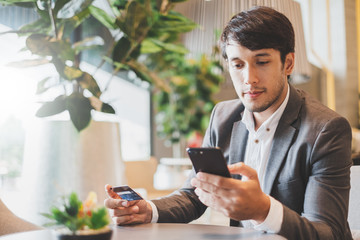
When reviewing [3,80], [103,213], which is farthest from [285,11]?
[3,80]

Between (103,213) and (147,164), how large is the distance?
3189mm

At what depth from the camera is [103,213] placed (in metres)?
0.86

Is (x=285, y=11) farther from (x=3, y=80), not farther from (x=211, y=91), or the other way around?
(x=211, y=91)

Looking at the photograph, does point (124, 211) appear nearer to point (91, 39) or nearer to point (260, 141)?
point (260, 141)

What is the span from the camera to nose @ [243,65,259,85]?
1.38 meters

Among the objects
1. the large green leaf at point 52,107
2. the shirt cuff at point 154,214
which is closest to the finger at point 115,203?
the shirt cuff at point 154,214

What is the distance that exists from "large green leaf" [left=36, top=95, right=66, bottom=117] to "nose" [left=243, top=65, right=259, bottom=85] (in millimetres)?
1035

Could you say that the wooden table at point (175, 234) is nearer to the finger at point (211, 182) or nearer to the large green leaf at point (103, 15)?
the finger at point (211, 182)

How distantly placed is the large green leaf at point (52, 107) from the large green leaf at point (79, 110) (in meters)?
0.04

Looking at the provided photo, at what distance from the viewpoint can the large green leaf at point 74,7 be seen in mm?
2078

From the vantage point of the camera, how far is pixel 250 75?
1.38 meters

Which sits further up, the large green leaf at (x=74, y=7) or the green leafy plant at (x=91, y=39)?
the large green leaf at (x=74, y=7)

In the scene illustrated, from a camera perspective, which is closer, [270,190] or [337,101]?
[270,190]

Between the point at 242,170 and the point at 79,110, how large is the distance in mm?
1156
